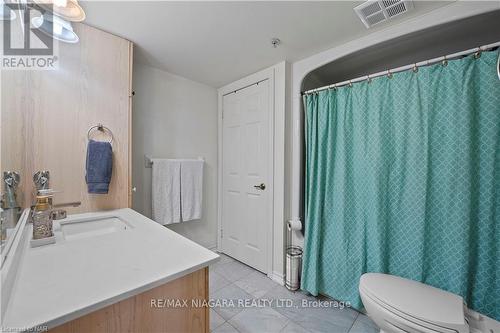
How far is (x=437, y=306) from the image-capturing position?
3.48 ft

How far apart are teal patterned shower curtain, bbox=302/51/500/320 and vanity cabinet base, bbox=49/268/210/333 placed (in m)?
1.29

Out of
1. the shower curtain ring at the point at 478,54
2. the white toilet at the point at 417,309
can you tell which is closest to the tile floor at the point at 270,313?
the white toilet at the point at 417,309

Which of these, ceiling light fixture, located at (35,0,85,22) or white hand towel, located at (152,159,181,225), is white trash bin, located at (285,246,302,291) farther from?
ceiling light fixture, located at (35,0,85,22)

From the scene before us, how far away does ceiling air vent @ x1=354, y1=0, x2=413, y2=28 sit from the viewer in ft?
4.04

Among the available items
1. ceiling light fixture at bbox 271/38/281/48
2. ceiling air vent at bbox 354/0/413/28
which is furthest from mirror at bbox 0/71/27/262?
ceiling air vent at bbox 354/0/413/28

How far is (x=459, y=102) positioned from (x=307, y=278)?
1.64 m

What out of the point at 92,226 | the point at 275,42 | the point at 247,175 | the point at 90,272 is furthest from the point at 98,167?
the point at 275,42

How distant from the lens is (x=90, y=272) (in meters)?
0.65

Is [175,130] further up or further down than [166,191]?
further up

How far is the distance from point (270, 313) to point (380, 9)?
221 centimetres

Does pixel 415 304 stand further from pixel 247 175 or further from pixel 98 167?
pixel 98 167

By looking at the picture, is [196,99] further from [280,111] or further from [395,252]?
[395,252]

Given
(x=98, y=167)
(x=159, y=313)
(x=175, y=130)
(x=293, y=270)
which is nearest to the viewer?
(x=159, y=313)

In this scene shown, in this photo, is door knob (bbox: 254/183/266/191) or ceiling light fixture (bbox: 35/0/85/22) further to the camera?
door knob (bbox: 254/183/266/191)
